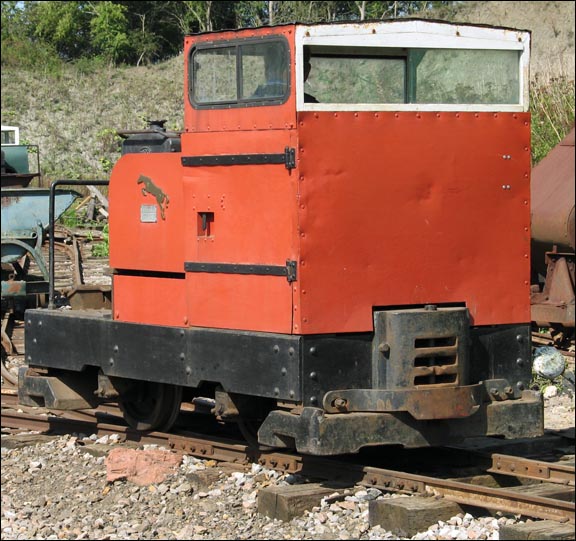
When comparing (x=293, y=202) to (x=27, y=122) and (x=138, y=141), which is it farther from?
(x=27, y=122)

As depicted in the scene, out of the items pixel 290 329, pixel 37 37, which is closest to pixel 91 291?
pixel 290 329

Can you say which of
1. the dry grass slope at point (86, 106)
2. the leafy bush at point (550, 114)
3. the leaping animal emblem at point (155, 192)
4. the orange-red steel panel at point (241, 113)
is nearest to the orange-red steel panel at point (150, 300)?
the leaping animal emblem at point (155, 192)

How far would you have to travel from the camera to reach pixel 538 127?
17.4 m

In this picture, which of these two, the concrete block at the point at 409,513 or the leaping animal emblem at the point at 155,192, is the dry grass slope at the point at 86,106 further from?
the concrete block at the point at 409,513

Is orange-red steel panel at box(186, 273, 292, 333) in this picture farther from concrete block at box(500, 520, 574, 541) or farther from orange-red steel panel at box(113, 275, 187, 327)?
concrete block at box(500, 520, 574, 541)

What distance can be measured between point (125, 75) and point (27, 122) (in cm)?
335

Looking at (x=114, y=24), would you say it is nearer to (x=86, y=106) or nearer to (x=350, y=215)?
(x=86, y=106)

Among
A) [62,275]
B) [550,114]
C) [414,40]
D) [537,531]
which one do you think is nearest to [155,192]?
[414,40]

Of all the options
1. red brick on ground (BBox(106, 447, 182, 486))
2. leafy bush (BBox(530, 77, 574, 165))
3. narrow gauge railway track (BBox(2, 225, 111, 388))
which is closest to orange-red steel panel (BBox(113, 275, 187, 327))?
red brick on ground (BBox(106, 447, 182, 486))

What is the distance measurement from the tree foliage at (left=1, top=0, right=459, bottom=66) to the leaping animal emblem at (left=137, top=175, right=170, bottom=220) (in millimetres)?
17645

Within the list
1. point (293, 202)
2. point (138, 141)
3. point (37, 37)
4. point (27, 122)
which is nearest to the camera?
point (293, 202)

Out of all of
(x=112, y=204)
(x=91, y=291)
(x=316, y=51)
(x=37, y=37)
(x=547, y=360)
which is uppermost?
(x=37, y=37)

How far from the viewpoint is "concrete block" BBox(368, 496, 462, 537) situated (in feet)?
21.3

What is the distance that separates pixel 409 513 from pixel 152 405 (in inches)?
128
